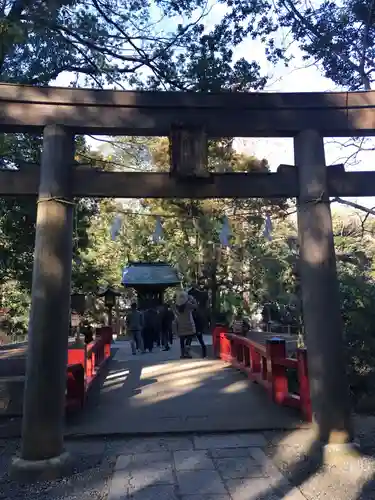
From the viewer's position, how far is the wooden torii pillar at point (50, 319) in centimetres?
398

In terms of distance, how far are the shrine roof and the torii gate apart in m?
12.8

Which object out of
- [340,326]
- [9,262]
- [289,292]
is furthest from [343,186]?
[289,292]

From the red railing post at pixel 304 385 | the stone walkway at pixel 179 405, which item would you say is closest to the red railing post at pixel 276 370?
the stone walkway at pixel 179 405

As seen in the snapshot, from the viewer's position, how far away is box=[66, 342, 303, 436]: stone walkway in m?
5.21

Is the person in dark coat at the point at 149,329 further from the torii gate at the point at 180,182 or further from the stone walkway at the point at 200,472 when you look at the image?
the torii gate at the point at 180,182

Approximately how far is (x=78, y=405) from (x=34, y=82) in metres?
6.52

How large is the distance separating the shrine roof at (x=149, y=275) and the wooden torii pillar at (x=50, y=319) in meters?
13.0

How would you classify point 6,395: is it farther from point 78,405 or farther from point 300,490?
point 300,490

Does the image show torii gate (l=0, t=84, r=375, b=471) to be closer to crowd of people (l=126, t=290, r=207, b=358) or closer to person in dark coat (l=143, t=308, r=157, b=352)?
crowd of people (l=126, t=290, r=207, b=358)

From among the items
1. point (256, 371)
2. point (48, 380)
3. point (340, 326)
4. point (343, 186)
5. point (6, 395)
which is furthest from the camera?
point (256, 371)

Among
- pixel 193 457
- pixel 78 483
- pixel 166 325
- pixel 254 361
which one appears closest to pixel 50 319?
pixel 78 483

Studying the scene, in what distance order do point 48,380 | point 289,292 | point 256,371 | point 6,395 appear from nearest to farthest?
point 48,380 < point 6,395 < point 256,371 < point 289,292

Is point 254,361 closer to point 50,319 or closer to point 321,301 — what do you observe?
point 321,301

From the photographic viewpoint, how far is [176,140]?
4.82 m
